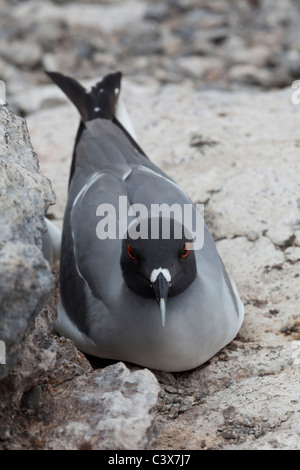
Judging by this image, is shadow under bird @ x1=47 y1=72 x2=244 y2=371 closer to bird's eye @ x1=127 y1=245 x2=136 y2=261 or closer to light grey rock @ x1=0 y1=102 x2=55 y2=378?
bird's eye @ x1=127 y1=245 x2=136 y2=261

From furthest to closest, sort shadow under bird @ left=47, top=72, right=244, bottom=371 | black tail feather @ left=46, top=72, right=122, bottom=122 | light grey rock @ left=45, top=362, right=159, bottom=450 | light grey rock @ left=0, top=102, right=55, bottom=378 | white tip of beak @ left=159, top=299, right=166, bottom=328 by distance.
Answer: black tail feather @ left=46, top=72, right=122, bottom=122
shadow under bird @ left=47, top=72, right=244, bottom=371
white tip of beak @ left=159, top=299, right=166, bottom=328
light grey rock @ left=45, top=362, right=159, bottom=450
light grey rock @ left=0, top=102, right=55, bottom=378

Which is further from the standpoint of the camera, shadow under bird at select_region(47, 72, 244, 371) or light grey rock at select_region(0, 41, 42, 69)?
light grey rock at select_region(0, 41, 42, 69)

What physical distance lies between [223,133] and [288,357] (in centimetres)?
249

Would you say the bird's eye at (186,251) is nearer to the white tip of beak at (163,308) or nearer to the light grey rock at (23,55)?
the white tip of beak at (163,308)

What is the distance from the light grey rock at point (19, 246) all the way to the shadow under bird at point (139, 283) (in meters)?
0.78

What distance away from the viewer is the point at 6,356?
2668 mm

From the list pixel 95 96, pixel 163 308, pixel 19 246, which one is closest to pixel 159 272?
pixel 163 308

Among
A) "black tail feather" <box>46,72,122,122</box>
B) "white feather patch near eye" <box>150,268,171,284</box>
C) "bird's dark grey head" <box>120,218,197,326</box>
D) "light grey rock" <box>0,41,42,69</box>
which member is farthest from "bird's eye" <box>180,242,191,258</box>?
"light grey rock" <box>0,41,42,69</box>

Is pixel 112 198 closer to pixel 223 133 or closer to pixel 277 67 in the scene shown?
pixel 223 133

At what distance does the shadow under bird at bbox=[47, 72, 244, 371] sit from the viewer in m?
3.79

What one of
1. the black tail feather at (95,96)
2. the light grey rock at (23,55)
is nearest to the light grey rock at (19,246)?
the black tail feather at (95,96)

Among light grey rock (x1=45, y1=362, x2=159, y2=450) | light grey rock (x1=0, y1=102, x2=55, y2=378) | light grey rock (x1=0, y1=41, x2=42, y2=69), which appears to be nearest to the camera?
light grey rock (x1=0, y1=102, x2=55, y2=378)

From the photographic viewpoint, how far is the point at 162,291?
143 inches

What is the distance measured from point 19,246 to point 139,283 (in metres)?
1.27
